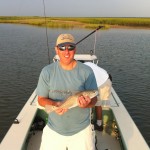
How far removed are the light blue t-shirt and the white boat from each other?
5.25 ft

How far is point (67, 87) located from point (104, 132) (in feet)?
10.8

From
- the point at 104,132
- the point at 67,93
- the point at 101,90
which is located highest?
the point at 67,93

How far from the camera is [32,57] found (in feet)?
69.1

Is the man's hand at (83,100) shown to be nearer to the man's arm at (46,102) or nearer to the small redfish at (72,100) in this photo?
the small redfish at (72,100)

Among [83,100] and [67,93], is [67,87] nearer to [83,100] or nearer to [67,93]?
[67,93]

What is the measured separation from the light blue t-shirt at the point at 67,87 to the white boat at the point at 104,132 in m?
1.60

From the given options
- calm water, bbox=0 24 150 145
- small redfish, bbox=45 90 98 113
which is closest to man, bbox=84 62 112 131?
small redfish, bbox=45 90 98 113

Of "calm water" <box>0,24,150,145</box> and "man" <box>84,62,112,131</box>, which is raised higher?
"man" <box>84,62,112,131</box>

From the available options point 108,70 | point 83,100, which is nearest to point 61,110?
point 83,100

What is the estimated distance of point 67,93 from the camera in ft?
11.0

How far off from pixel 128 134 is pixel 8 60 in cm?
1588

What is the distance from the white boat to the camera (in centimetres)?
482

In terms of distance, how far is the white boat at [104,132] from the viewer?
4820mm

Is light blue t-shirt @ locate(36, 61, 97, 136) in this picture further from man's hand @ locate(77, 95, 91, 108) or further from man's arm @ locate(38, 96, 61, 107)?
man's hand @ locate(77, 95, 91, 108)
